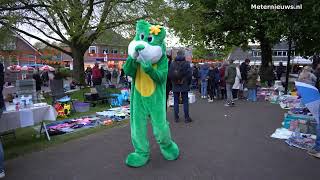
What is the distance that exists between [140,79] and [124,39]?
18.5 m

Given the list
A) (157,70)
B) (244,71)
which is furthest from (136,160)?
(244,71)

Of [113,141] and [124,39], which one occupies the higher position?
[124,39]

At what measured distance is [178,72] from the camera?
10.8 meters

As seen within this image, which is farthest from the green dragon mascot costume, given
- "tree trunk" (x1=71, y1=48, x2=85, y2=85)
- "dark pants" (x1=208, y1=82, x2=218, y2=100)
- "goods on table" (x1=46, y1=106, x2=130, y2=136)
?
"tree trunk" (x1=71, y1=48, x2=85, y2=85)

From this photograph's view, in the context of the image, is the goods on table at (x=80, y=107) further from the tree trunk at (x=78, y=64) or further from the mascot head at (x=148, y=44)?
the tree trunk at (x=78, y=64)

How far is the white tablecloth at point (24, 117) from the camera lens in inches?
295

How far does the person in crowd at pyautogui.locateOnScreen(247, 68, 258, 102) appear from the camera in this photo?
57.0 ft

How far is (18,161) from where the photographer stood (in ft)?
23.4

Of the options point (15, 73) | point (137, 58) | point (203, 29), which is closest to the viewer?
point (137, 58)

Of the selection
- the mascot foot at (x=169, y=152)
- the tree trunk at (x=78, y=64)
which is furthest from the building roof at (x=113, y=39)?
the mascot foot at (x=169, y=152)

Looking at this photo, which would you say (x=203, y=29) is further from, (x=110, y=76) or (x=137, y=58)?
(x=137, y=58)

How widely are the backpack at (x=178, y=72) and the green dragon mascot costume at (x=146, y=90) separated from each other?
4.33 metres

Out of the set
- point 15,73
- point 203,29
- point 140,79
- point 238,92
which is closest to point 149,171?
point 140,79

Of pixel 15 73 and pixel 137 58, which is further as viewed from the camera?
pixel 15 73
